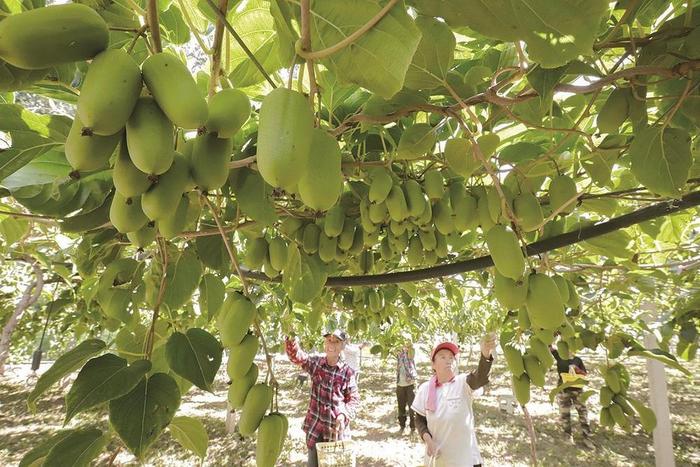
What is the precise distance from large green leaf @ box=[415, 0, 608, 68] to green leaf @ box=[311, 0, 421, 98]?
8cm

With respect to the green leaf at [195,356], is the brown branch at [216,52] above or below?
above

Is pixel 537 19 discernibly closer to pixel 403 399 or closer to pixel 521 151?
pixel 521 151

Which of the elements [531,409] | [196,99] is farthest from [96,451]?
[531,409]

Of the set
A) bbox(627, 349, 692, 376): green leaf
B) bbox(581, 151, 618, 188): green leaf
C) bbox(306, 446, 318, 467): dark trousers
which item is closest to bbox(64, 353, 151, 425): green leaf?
bbox(581, 151, 618, 188): green leaf

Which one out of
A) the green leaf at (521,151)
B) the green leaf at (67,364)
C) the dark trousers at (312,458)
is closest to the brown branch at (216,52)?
the green leaf at (67,364)

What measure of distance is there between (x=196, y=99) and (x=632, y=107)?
843 mm

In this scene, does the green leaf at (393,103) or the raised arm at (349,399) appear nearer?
the green leaf at (393,103)

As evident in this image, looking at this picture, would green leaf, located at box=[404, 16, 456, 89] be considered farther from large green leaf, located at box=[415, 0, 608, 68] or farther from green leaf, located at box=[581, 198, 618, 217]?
green leaf, located at box=[581, 198, 618, 217]

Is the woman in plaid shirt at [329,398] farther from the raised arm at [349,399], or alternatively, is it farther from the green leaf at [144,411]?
the green leaf at [144,411]

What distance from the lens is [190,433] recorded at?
3.23 ft

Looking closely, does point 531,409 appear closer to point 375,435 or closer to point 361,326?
point 375,435

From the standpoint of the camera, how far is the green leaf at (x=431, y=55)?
0.68 metres

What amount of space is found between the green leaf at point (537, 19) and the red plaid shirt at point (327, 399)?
178 inches

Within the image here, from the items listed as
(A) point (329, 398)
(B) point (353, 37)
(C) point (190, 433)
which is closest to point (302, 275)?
(C) point (190, 433)
